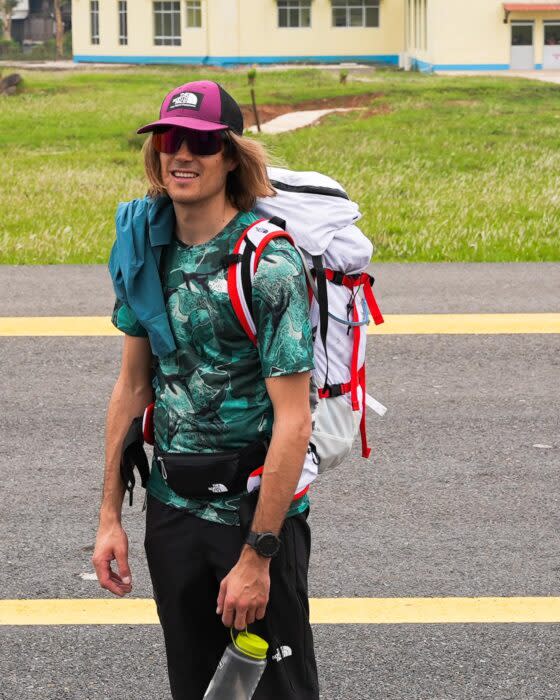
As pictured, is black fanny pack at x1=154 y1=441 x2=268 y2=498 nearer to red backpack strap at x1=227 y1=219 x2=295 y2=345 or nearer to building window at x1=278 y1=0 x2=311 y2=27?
red backpack strap at x1=227 y1=219 x2=295 y2=345

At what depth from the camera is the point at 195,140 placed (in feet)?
9.66

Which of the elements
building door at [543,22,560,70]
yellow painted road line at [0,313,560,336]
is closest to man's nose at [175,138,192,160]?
yellow painted road line at [0,313,560,336]

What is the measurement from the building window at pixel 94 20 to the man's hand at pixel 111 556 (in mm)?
71684

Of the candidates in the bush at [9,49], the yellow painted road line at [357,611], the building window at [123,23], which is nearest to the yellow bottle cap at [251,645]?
the yellow painted road line at [357,611]

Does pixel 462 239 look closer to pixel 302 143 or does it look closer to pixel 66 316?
pixel 66 316

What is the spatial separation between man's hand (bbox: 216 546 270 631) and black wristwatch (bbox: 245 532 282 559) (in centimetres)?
1

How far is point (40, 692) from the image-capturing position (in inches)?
161

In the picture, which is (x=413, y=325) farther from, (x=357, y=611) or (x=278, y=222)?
(x=278, y=222)

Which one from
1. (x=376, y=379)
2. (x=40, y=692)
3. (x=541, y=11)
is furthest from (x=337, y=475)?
Result: (x=541, y=11)

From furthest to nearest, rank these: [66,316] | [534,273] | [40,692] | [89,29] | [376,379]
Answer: [89,29] → [534,273] → [66,316] → [376,379] → [40,692]

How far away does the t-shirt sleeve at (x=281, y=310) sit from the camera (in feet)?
9.29

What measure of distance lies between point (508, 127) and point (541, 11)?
29.9 metres

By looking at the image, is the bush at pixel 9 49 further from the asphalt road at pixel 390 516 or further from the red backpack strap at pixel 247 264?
the red backpack strap at pixel 247 264

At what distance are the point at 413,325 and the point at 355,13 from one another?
6092cm
